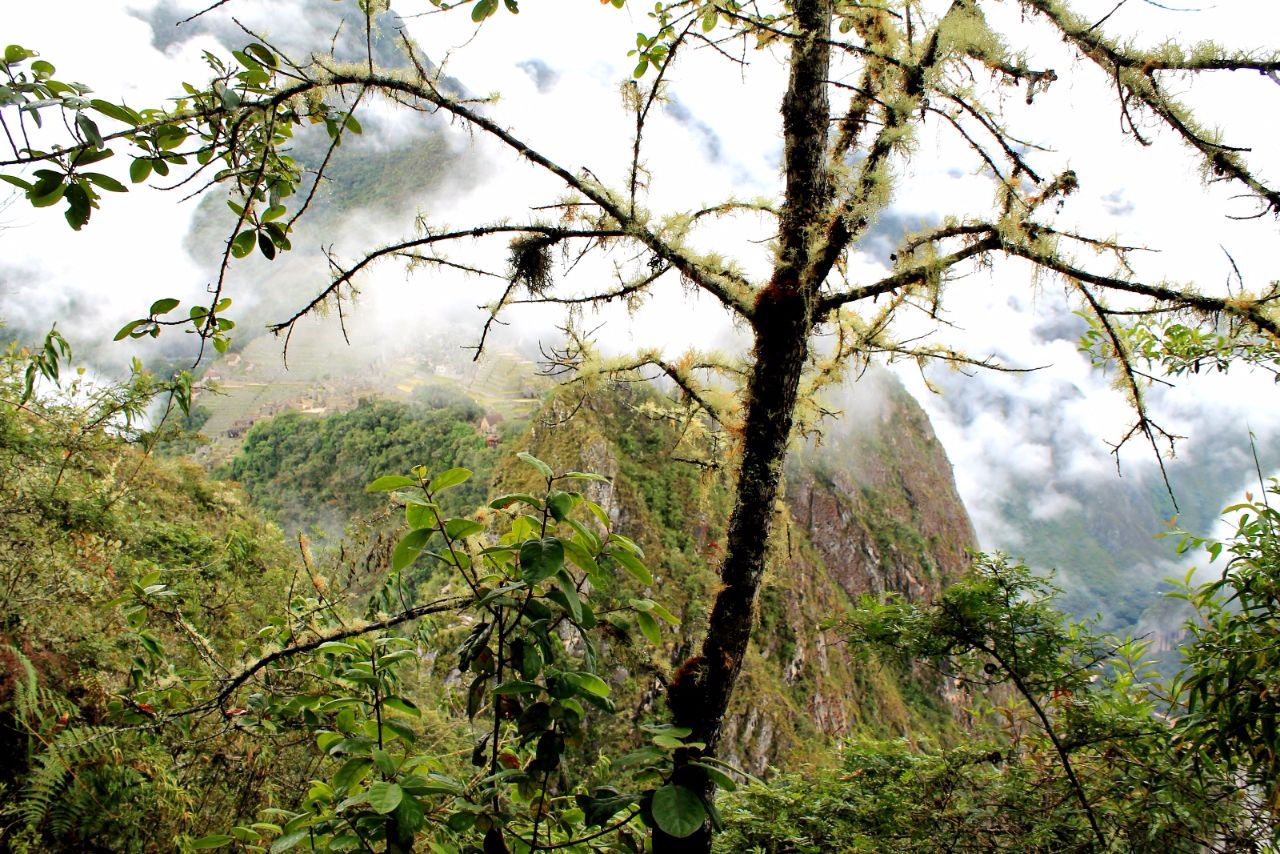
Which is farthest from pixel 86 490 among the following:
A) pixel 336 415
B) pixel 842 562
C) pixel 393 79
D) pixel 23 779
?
pixel 842 562

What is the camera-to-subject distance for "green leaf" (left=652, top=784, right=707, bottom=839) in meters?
1.04

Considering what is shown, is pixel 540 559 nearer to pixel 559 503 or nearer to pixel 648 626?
pixel 559 503

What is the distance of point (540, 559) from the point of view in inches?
41.1

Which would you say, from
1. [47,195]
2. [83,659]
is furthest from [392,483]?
[83,659]

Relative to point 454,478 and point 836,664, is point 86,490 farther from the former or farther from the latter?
point 836,664

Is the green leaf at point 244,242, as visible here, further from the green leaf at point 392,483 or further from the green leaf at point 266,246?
the green leaf at point 392,483

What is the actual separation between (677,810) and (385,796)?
0.48 metres

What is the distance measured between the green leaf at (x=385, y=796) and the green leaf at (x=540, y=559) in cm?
39

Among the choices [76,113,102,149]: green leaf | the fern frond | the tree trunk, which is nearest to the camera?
[76,113,102,149]: green leaf

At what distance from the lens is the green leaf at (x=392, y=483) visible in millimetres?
1115

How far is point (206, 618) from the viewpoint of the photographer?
653cm

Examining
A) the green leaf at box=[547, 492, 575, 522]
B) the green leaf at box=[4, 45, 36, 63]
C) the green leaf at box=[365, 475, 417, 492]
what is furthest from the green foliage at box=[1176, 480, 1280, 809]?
the green leaf at box=[4, 45, 36, 63]

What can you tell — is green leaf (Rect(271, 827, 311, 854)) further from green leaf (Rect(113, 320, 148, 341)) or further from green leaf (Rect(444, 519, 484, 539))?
green leaf (Rect(113, 320, 148, 341))

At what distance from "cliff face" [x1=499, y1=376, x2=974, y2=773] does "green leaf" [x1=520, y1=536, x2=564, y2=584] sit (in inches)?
851
